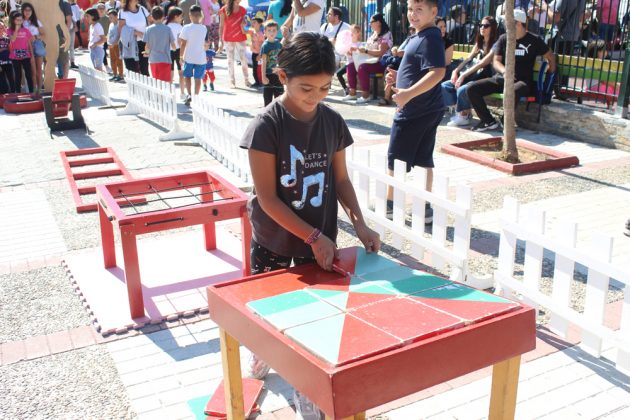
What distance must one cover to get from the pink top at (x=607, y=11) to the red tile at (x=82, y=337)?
28.1 feet

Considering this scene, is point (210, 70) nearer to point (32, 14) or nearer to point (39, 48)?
point (39, 48)

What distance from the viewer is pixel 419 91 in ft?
16.7

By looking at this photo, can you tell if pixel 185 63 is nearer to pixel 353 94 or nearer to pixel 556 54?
pixel 353 94

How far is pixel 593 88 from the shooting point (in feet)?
31.8

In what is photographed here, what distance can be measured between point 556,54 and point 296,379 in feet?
31.1

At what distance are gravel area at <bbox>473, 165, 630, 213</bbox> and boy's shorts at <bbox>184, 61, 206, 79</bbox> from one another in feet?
22.4

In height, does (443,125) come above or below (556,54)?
below

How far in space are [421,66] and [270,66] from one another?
5.60 m

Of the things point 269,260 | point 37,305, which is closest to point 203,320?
point 37,305

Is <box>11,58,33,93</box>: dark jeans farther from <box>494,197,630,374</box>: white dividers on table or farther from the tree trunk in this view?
<box>494,197,630,374</box>: white dividers on table

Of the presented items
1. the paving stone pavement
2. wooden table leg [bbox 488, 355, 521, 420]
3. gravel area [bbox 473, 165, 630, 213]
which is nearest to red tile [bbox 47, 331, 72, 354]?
the paving stone pavement

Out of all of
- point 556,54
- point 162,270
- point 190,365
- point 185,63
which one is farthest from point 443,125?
point 190,365

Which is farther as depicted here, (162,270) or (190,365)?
(162,270)

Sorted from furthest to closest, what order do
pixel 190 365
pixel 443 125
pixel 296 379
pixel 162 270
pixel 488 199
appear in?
1. pixel 443 125
2. pixel 488 199
3. pixel 162 270
4. pixel 190 365
5. pixel 296 379
